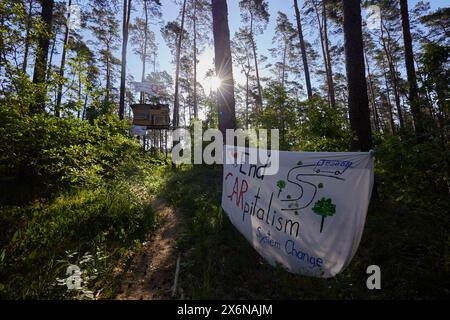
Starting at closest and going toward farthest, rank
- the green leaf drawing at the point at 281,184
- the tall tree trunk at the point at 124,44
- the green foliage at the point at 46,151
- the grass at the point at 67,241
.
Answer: the grass at the point at 67,241 → the green leaf drawing at the point at 281,184 → the green foliage at the point at 46,151 → the tall tree trunk at the point at 124,44

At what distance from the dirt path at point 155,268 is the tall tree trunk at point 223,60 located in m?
3.78

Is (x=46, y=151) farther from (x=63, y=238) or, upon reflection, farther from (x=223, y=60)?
(x=223, y=60)

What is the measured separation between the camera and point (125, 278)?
4000mm

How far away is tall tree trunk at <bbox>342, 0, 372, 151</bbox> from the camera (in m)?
5.48

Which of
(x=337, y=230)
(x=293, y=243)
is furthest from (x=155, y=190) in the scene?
(x=337, y=230)

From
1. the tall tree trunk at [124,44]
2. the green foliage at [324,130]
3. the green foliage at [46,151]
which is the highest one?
the tall tree trunk at [124,44]

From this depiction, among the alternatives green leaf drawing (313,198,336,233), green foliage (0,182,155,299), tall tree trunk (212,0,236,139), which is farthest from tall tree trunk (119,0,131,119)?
green leaf drawing (313,198,336,233)

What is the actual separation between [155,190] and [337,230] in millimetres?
7044

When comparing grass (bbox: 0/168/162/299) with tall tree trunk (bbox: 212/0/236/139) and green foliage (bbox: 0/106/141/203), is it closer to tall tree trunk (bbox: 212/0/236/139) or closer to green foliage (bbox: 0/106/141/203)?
green foliage (bbox: 0/106/141/203)

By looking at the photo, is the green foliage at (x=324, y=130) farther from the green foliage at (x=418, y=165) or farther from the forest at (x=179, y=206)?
the green foliage at (x=418, y=165)

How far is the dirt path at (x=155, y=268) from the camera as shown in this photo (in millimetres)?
3672

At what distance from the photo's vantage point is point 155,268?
14.2ft

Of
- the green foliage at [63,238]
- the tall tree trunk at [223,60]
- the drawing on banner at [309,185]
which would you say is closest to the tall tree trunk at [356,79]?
the drawing on banner at [309,185]

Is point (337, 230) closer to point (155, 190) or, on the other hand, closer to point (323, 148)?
point (323, 148)
